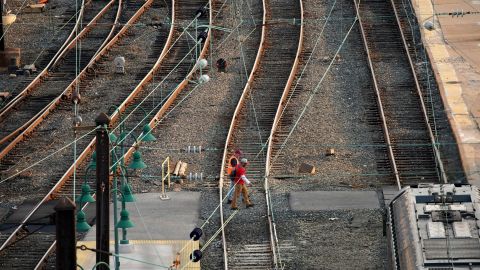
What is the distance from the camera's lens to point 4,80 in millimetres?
42656

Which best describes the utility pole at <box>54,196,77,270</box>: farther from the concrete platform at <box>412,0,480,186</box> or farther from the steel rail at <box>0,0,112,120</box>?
the steel rail at <box>0,0,112,120</box>

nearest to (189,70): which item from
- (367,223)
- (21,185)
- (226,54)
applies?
(226,54)

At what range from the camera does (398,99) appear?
39.8 m

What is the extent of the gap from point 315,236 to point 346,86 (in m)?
10.9

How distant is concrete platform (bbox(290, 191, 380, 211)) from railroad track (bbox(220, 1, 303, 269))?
29.7 inches

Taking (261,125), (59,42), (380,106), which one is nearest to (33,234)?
(261,125)

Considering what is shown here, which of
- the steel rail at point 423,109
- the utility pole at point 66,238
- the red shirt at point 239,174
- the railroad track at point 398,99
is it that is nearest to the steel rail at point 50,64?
the railroad track at point 398,99

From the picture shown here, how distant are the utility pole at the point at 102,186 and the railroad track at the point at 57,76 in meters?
14.2

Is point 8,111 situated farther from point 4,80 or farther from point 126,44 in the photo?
point 126,44

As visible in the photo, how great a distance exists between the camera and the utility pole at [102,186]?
22.2 m

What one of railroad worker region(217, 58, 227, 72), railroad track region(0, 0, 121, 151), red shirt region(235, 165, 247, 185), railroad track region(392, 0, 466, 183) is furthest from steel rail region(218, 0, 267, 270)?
railroad track region(0, 0, 121, 151)

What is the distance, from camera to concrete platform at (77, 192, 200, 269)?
28312mm

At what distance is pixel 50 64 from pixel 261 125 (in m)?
8.37

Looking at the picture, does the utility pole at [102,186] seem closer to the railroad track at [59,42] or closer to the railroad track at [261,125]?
the railroad track at [261,125]
